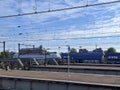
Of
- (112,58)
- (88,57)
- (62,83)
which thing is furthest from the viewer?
(88,57)

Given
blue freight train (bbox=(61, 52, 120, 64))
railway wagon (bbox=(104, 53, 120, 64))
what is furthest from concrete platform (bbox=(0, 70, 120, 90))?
railway wagon (bbox=(104, 53, 120, 64))

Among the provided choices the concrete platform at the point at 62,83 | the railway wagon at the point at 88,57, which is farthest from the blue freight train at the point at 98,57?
the concrete platform at the point at 62,83

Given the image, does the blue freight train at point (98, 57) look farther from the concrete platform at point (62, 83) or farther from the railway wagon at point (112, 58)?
the concrete platform at point (62, 83)

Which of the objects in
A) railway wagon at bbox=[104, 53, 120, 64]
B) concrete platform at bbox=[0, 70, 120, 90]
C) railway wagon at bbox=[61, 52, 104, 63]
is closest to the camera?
concrete platform at bbox=[0, 70, 120, 90]

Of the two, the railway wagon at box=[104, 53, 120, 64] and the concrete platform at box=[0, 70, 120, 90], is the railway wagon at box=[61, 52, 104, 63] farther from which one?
the concrete platform at box=[0, 70, 120, 90]

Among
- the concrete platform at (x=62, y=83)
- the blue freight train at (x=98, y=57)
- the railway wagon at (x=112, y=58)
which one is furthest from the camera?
the blue freight train at (x=98, y=57)

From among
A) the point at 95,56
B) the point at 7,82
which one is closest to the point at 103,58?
the point at 95,56

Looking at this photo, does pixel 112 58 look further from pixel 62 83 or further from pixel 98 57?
pixel 62 83

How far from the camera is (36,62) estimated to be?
50312mm

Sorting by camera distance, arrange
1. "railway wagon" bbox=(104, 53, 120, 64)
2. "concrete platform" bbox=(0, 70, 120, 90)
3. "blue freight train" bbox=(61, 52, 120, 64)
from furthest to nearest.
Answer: "blue freight train" bbox=(61, 52, 120, 64) → "railway wagon" bbox=(104, 53, 120, 64) → "concrete platform" bbox=(0, 70, 120, 90)

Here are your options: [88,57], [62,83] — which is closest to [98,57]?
[88,57]

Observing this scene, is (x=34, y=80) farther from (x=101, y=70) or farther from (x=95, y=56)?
(x=95, y=56)

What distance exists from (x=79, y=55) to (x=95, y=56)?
5.46 metres

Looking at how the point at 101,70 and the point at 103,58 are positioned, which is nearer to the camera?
the point at 101,70
